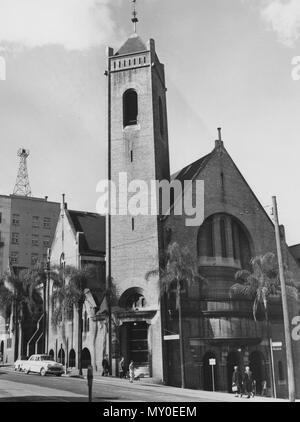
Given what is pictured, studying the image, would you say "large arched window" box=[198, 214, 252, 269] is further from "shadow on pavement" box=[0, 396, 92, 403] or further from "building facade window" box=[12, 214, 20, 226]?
"building facade window" box=[12, 214, 20, 226]

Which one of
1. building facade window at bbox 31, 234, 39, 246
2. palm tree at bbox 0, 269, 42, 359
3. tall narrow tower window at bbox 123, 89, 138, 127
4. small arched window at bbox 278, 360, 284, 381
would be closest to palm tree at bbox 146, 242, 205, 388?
small arched window at bbox 278, 360, 284, 381

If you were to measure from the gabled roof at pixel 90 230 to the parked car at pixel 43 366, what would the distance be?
518 inches

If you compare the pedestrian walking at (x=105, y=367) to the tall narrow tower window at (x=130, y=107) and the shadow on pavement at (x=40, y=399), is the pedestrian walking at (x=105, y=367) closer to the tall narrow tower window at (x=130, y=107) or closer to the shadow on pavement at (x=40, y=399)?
the shadow on pavement at (x=40, y=399)

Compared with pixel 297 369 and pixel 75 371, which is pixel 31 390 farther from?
pixel 297 369

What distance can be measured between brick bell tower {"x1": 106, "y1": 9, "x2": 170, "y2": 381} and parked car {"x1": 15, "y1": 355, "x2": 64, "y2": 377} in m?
4.73

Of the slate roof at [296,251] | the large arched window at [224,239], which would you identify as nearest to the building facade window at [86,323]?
the large arched window at [224,239]

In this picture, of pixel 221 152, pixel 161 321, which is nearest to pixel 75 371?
pixel 161 321

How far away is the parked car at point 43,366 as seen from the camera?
125 feet

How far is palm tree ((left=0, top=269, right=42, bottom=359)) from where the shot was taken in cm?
→ 5478

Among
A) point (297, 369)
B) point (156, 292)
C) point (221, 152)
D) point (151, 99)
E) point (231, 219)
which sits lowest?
point (297, 369)

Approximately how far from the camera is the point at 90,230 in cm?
5600

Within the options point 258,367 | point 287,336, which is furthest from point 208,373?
point 287,336

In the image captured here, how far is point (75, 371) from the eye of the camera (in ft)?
146
